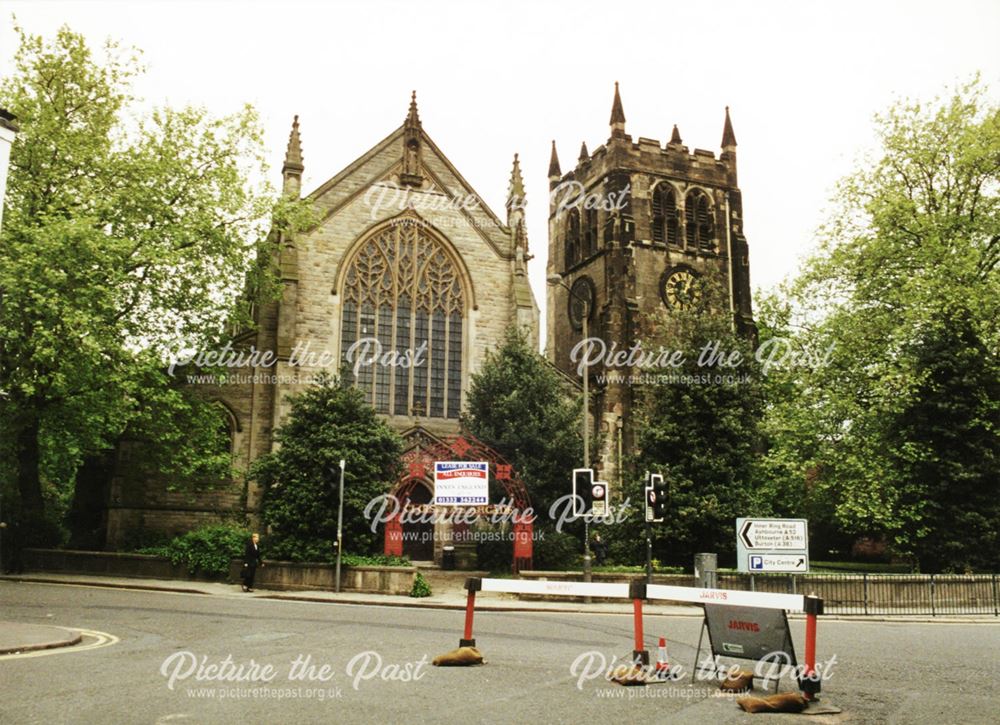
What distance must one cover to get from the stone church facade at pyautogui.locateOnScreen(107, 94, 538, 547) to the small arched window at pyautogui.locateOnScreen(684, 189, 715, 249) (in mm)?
13531

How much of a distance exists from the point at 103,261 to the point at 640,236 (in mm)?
28265

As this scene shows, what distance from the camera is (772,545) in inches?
812

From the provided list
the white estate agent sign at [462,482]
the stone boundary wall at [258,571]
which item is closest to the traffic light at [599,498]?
the white estate agent sign at [462,482]

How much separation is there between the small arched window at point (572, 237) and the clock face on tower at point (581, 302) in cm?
194

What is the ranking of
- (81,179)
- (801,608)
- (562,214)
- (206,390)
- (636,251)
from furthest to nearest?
(562,214), (636,251), (206,390), (81,179), (801,608)

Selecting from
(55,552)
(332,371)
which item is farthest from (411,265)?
(55,552)

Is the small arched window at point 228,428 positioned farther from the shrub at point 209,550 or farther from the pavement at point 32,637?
the pavement at point 32,637

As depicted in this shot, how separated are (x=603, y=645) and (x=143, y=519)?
907 inches

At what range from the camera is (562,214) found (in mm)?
52594

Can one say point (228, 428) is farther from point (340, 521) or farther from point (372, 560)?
point (340, 521)

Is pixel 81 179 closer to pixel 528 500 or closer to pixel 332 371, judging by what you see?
pixel 332 371

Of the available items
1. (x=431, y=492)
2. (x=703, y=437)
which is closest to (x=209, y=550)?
(x=431, y=492)

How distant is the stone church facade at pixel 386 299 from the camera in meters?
32.2

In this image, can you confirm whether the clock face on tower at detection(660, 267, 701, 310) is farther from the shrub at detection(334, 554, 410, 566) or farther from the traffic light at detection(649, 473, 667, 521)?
the traffic light at detection(649, 473, 667, 521)
